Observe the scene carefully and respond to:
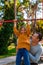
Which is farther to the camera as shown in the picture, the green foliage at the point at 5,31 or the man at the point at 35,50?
the green foliage at the point at 5,31

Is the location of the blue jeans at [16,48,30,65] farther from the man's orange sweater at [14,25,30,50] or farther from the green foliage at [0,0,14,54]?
the green foliage at [0,0,14,54]

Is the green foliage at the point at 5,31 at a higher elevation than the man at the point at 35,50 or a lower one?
lower

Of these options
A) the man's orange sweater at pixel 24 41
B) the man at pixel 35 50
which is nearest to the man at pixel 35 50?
the man at pixel 35 50

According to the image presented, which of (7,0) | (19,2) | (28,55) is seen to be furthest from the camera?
(19,2)

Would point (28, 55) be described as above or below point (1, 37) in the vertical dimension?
Answer: above

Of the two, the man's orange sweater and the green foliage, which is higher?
the man's orange sweater

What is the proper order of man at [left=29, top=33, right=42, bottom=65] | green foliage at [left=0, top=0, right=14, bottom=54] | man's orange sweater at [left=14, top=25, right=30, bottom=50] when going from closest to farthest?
man at [left=29, top=33, right=42, bottom=65] < man's orange sweater at [left=14, top=25, right=30, bottom=50] < green foliage at [left=0, top=0, right=14, bottom=54]

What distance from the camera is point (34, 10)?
20.0 metres

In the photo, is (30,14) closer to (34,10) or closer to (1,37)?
(34,10)

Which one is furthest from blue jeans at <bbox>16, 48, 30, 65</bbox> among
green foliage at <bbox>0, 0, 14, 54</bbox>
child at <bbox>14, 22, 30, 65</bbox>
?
green foliage at <bbox>0, 0, 14, 54</bbox>

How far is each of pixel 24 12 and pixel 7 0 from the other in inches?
201

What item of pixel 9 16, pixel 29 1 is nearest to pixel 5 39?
pixel 9 16

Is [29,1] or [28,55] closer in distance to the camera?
[28,55]

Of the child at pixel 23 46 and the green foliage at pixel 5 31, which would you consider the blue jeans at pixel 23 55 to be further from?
the green foliage at pixel 5 31
